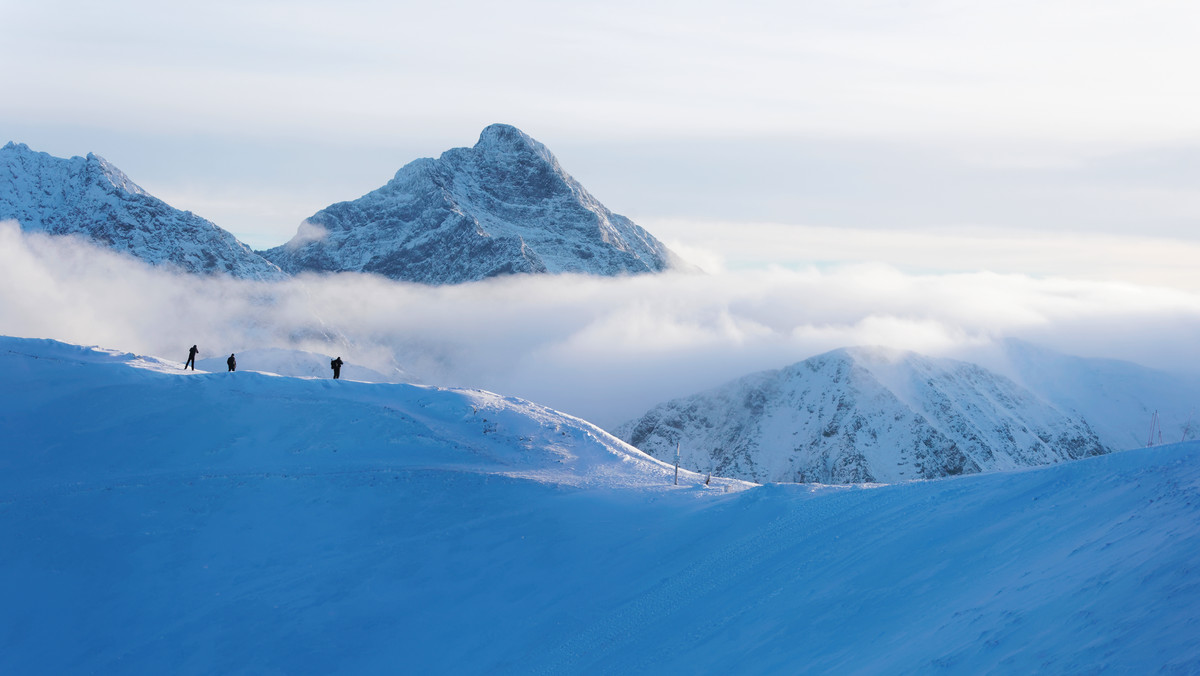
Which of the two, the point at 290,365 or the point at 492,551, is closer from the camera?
the point at 492,551

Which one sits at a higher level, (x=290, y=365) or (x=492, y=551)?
(x=290, y=365)

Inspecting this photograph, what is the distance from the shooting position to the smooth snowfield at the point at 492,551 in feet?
55.4

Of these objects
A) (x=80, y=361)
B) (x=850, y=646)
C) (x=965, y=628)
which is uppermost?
(x=80, y=361)

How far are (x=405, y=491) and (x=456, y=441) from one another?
13.0ft

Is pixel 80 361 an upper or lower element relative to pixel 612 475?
upper

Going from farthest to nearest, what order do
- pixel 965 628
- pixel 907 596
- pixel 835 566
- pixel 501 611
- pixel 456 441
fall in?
1. pixel 456 441
2. pixel 501 611
3. pixel 835 566
4. pixel 907 596
5. pixel 965 628

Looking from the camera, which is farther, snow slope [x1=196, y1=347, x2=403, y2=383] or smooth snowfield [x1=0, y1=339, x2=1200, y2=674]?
snow slope [x1=196, y1=347, x2=403, y2=383]

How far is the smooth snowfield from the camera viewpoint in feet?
55.4

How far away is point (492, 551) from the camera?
27.0 meters

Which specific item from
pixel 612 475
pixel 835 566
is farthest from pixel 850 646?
pixel 612 475

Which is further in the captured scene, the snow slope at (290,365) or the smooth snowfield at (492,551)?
the snow slope at (290,365)

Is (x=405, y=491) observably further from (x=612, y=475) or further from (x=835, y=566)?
(x=835, y=566)

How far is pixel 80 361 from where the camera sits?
34500mm

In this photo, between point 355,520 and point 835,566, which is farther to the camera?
point 355,520
